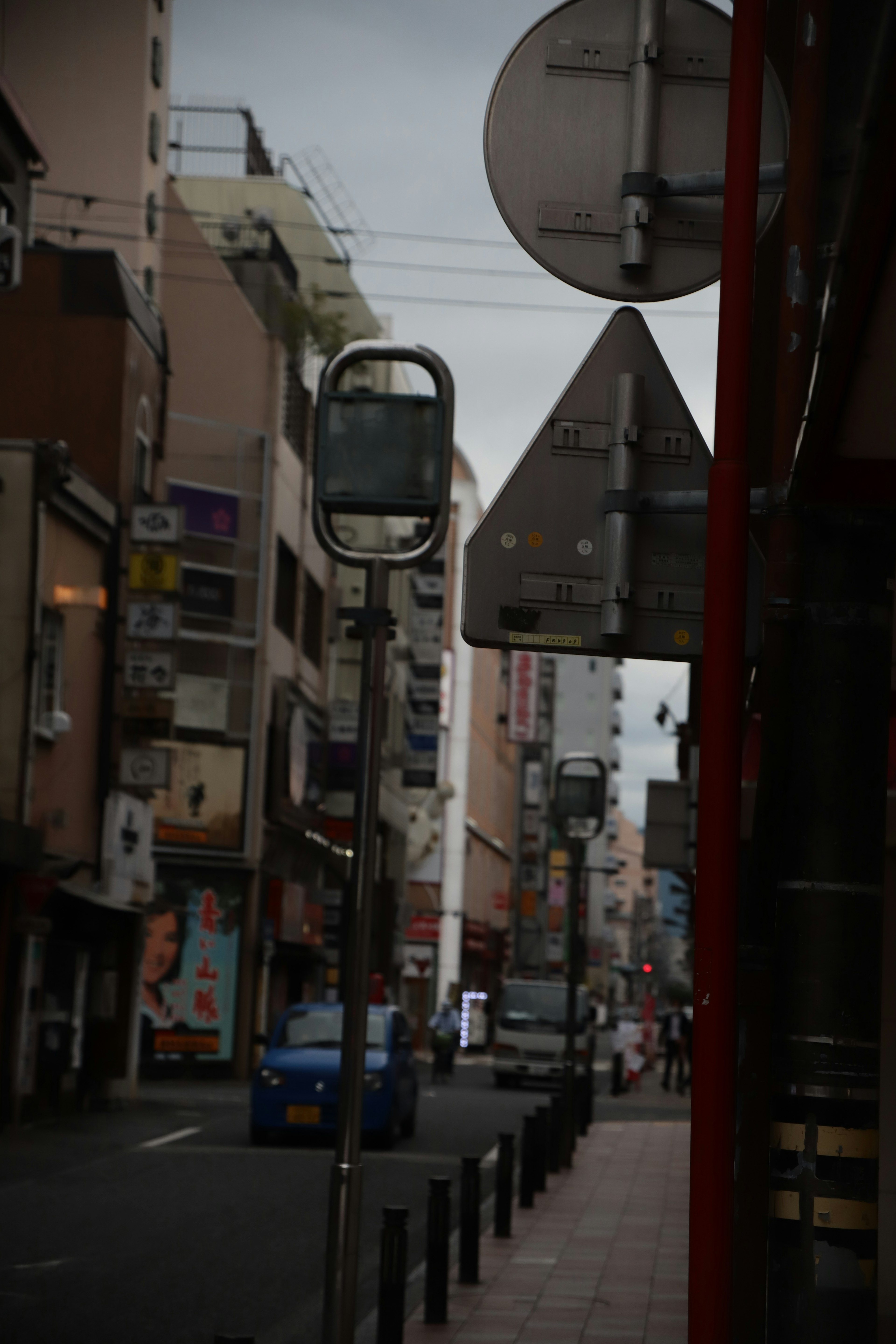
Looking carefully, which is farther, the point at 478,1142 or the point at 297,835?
the point at 297,835

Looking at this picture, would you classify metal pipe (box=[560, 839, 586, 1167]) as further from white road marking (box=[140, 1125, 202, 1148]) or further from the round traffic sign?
the round traffic sign

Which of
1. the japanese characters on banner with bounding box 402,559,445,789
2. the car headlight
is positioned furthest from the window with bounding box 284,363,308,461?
the car headlight

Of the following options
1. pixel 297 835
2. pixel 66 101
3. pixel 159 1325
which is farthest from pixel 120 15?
pixel 159 1325

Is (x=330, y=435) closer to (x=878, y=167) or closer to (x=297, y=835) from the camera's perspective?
(x=878, y=167)

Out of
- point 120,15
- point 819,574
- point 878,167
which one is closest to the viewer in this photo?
point 878,167

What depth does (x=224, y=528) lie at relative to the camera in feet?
125

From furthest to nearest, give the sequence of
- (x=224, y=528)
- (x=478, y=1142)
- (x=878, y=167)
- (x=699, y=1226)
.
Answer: (x=224, y=528)
(x=478, y=1142)
(x=699, y=1226)
(x=878, y=167)

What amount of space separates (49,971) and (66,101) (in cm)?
1891

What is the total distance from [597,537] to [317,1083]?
16.6 m

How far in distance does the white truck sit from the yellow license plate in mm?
16233

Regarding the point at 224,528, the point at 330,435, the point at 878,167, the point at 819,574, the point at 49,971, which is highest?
the point at 224,528

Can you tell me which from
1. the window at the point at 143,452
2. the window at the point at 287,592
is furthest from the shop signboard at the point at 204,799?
the window at the point at 143,452

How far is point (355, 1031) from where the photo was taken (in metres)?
5.86

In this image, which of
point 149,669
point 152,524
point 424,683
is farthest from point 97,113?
point 424,683
